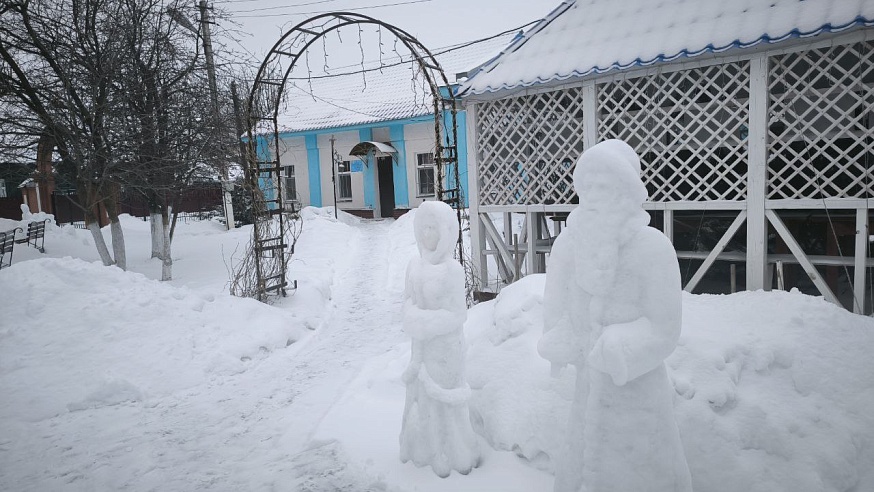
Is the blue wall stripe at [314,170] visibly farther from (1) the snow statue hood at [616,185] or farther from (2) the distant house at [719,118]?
(1) the snow statue hood at [616,185]

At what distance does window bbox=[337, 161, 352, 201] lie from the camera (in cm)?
2011

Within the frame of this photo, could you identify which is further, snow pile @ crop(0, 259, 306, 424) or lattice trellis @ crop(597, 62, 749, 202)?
lattice trellis @ crop(597, 62, 749, 202)

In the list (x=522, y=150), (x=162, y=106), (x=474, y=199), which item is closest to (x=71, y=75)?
(x=162, y=106)

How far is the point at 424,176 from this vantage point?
18750 mm

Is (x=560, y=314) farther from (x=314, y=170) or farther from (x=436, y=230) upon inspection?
(x=314, y=170)

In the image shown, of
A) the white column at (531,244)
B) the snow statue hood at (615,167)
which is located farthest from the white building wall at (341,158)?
the snow statue hood at (615,167)

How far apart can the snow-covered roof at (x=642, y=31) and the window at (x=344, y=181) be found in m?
12.7

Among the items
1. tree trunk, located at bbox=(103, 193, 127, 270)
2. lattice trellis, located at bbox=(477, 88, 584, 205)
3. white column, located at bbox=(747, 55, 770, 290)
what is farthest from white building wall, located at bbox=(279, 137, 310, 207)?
white column, located at bbox=(747, 55, 770, 290)

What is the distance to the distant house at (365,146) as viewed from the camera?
1825cm

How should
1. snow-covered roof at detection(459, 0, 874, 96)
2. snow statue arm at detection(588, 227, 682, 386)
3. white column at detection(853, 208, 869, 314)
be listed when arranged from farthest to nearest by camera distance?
white column at detection(853, 208, 869, 314) < snow-covered roof at detection(459, 0, 874, 96) < snow statue arm at detection(588, 227, 682, 386)

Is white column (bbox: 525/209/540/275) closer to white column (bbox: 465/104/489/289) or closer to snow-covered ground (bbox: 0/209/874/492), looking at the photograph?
white column (bbox: 465/104/489/289)

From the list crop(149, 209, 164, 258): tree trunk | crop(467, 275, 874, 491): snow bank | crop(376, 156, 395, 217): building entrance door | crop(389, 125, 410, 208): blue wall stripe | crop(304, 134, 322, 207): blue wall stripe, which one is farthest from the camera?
crop(304, 134, 322, 207): blue wall stripe

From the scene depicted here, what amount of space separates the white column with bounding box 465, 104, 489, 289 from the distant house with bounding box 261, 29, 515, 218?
871 cm

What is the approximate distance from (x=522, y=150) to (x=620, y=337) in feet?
18.9
